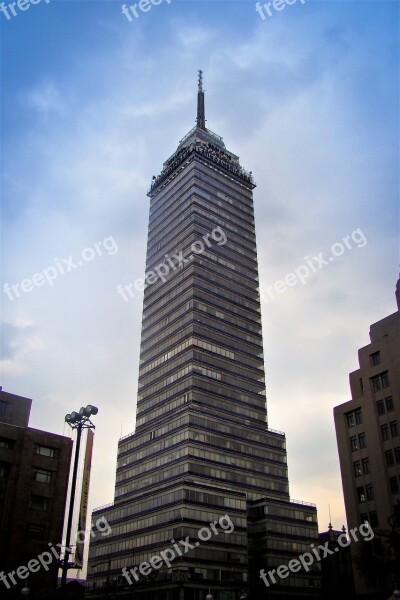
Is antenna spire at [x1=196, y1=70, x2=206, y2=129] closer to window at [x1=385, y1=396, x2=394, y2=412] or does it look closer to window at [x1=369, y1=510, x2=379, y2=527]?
window at [x1=385, y1=396, x2=394, y2=412]

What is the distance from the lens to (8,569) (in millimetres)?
59656

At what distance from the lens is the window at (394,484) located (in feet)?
238

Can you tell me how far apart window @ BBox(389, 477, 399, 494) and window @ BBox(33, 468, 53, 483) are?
45.6m

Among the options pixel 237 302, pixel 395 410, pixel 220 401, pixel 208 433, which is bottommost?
pixel 395 410

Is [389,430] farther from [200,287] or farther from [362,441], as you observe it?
[200,287]

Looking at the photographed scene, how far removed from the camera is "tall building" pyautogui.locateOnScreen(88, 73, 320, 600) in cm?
10206

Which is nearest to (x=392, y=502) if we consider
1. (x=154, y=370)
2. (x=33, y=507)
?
(x=33, y=507)

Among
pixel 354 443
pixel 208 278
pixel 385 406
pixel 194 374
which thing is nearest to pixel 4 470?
pixel 354 443

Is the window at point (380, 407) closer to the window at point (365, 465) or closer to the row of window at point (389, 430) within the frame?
the row of window at point (389, 430)

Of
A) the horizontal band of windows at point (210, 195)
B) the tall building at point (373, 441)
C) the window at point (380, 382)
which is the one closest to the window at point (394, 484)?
the tall building at point (373, 441)

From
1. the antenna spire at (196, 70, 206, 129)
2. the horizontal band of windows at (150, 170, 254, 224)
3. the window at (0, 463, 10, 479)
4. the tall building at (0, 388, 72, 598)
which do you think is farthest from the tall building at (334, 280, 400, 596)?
the antenna spire at (196, 70, 206, 129)

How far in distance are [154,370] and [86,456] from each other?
249ft

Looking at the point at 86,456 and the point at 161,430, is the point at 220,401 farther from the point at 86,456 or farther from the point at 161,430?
the point at 86,456

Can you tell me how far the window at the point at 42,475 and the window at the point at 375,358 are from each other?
49.6m
